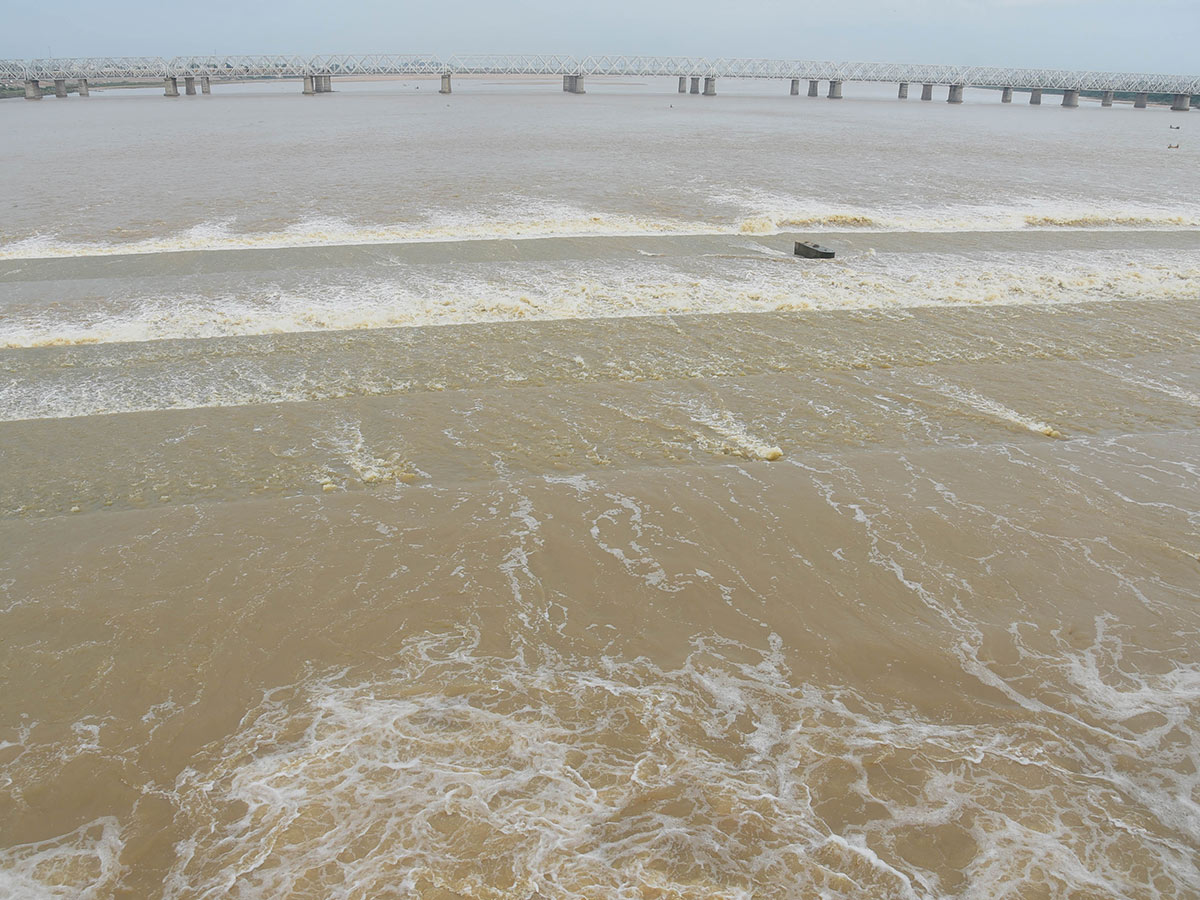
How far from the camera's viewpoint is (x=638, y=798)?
4.52 meters

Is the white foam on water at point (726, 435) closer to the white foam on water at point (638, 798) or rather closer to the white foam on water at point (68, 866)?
the white foam on water at point (638, 798)

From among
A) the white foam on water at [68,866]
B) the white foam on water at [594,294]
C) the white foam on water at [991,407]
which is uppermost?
the white foam on water at [594,294]

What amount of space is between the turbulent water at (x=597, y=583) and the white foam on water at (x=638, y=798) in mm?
23

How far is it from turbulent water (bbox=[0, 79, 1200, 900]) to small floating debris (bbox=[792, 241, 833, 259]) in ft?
4.37

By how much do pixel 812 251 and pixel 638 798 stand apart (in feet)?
52.5

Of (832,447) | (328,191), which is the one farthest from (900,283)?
(328,191)

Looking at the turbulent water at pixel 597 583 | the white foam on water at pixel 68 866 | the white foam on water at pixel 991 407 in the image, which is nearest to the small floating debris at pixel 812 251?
the turbulent water at pixel 597 583

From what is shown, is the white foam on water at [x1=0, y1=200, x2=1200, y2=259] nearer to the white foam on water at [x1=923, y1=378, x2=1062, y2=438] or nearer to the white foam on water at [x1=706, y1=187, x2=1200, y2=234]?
the white foam on water at [x1=706, y1=187, x2=1200, y2=234]

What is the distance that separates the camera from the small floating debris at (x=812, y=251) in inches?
715

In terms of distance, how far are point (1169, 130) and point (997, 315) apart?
8523cm

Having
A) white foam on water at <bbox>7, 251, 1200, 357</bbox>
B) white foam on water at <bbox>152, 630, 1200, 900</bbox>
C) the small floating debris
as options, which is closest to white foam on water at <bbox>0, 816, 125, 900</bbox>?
white foam on water at <bbox>152, 630, 1200, 900</bbox>

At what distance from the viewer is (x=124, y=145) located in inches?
1724

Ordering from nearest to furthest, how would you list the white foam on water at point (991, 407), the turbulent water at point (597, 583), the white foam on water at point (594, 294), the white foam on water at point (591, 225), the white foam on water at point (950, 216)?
the turbulent water at point (597, 583) < the white foam on water at point (991, 407) < the white foam on water at point (594, 294) < the white foam on water at point (591, 225) < the white foam on water at point (950, 216)

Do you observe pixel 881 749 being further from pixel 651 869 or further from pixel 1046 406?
pixel 1046 406
